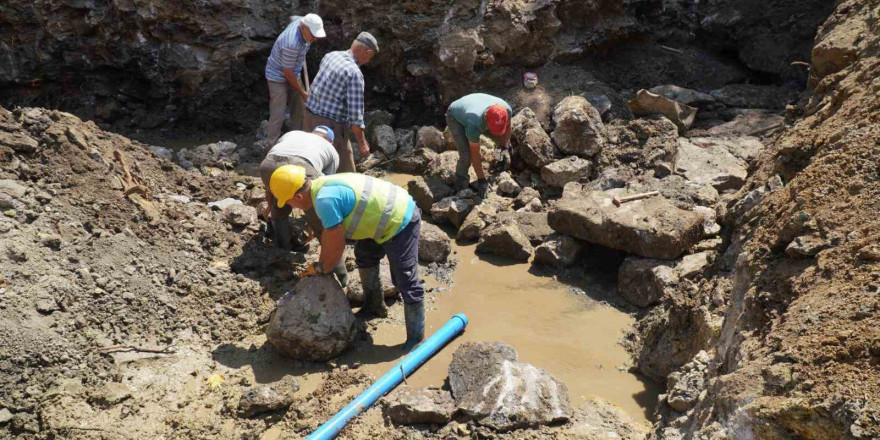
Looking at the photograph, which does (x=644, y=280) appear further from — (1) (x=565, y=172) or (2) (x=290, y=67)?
(2) (x=290, y=67)

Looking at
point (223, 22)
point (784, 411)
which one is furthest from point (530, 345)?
point (223, 22)

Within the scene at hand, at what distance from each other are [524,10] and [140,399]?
6320 millimetres

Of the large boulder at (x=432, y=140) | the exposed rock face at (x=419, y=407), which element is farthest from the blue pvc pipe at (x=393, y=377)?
the large boulder at (x=432, y=140)

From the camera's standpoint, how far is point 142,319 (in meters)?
4.62

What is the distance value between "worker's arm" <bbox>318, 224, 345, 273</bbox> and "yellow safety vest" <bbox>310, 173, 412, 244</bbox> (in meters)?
0.08

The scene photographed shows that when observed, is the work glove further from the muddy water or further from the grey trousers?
the muddy water

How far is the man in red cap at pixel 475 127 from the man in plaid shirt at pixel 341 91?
41.5 inches

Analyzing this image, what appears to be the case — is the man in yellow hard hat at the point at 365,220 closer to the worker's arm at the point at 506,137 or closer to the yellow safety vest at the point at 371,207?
the yellow safety vest at the point at 371,207

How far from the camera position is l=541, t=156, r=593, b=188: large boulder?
6.79m

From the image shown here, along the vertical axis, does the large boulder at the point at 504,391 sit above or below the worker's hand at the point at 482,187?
below

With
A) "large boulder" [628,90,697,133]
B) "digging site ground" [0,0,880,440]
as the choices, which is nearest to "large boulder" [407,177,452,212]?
"digging site ground" [0,0,880,440]

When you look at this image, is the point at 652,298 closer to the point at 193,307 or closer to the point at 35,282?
the point at 193,307

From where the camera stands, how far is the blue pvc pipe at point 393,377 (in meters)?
3.81

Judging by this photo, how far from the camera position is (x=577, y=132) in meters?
7.03
